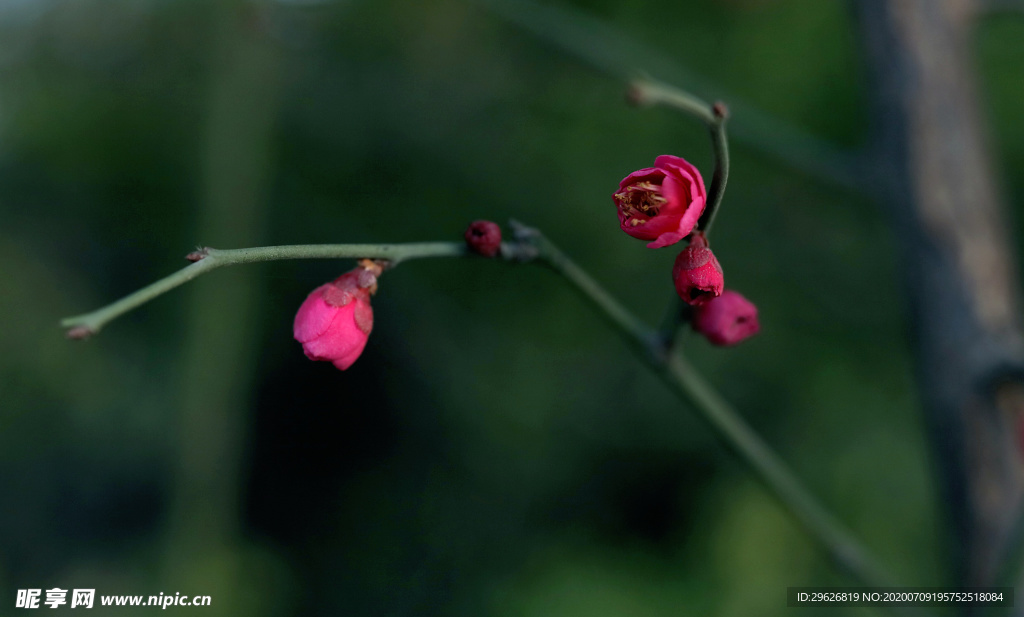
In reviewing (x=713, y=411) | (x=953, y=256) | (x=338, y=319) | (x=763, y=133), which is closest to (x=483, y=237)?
(x=338, y=319)

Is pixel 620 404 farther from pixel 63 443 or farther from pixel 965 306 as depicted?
pixel 63 443

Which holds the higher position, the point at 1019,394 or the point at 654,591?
the point at 1019,394

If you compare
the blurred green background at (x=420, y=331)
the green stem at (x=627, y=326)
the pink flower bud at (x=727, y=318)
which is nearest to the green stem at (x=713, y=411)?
the green stem at (x=627, y=326)

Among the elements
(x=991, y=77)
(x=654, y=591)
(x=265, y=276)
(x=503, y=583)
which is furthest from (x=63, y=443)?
(x=991, y=77)

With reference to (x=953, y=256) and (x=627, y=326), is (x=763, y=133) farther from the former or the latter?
(x=627, y=326)

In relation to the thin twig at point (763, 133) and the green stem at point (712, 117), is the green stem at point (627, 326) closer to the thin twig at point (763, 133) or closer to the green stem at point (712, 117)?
the green stem at point (712, 117)
